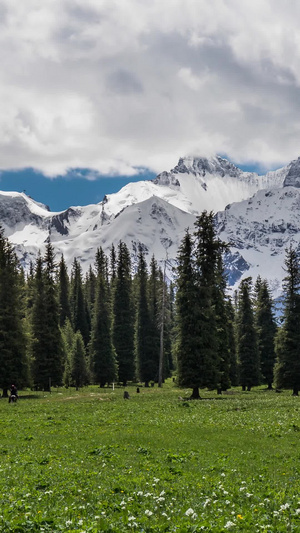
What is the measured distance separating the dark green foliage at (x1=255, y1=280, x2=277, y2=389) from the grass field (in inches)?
1856

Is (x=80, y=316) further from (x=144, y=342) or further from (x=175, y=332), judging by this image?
(x=175, y=332)

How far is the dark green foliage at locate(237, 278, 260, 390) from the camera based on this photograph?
69.8 m

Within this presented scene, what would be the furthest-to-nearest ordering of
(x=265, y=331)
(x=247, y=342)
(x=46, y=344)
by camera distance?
1. (x=265, y=331)
2. (x=247, y=342)
3. (x=46, y=344)

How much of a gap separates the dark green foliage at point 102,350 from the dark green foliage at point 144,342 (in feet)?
25.5

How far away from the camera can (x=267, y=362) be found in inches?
2940

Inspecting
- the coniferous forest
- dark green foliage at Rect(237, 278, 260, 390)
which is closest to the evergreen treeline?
the coniferous forest

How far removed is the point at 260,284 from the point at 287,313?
25.8 metres

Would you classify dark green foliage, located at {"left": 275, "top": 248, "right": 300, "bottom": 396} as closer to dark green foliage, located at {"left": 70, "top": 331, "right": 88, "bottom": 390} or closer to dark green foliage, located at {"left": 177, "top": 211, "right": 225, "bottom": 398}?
dark green foliage, located at {"left": 177, "top": 211, "right": 225, "bottom": 398}

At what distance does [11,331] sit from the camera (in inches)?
1886

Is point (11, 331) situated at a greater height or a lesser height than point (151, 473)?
greater

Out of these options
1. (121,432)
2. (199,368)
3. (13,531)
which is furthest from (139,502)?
(199,368)

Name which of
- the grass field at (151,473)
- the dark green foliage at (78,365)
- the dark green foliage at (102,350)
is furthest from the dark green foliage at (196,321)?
the dark green foliage at (78,365)

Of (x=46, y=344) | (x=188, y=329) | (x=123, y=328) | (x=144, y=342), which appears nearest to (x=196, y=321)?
(x=188, y=329)

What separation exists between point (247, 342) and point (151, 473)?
58.7 m
